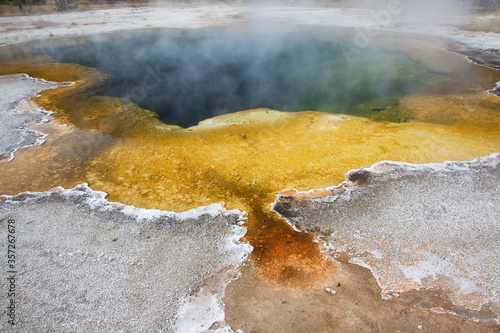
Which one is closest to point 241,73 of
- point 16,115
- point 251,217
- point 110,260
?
point 16,115

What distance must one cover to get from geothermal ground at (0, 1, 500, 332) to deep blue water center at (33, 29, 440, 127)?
2.24 ft

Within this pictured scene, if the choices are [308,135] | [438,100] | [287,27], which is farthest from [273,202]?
[287,27]

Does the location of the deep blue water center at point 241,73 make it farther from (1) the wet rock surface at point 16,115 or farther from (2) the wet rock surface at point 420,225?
(2) the wet rock surface at point 420,225

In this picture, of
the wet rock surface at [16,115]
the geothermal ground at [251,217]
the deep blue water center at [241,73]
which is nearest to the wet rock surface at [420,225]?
the geothermal ground at [251,217]

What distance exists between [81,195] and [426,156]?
483cm

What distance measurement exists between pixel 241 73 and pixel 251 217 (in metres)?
6.24

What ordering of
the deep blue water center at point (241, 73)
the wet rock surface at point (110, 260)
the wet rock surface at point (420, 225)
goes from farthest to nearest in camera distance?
the deep blue water center at point (241, 73)
the wet rock surface at point (420, 225)
the wet rock surface at point (110, 260)

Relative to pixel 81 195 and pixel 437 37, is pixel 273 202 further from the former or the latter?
pixel 437 37

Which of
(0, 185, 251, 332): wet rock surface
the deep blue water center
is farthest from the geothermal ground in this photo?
the deep blue water center

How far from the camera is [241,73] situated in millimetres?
8641

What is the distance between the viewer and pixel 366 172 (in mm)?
4031

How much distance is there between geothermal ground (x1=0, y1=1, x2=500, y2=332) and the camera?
95.5 inches

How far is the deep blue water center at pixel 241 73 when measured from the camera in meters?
6.61

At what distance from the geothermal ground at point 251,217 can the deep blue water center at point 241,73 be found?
0.68 meters
